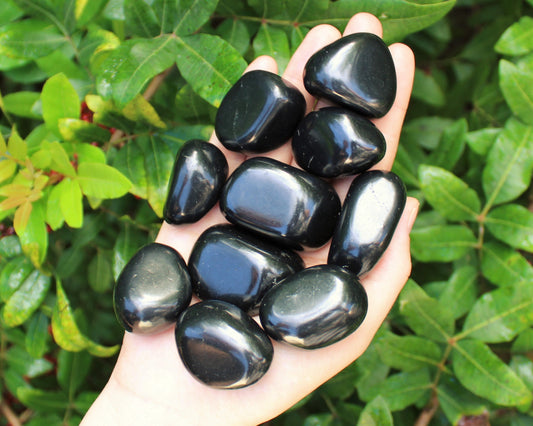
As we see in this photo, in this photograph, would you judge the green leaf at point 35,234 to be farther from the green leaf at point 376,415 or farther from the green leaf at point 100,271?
the green leaf at point 376,415

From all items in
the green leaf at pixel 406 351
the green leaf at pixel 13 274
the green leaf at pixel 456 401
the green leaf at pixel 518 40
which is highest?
the green leaf at pixel 518 40

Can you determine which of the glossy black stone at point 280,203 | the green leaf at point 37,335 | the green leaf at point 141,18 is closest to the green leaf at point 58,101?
the green leaf at point 141,18

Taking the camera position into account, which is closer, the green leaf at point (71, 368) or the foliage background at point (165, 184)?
→ the foliage background at point (165, 184)

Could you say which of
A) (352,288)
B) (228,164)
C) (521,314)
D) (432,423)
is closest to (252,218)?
(228,164)

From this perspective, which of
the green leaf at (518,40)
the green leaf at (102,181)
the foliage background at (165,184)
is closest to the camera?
the green leaf at (102,181)

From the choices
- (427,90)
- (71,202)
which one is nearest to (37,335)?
(71,202)

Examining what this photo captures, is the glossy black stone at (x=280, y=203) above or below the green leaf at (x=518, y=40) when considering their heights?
below

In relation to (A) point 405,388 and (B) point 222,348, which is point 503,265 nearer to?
(A) point 405,388

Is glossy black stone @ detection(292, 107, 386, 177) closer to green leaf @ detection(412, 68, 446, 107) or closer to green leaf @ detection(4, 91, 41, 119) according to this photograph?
green leaf @ detection(412, 68, 446, 107)
